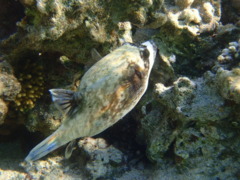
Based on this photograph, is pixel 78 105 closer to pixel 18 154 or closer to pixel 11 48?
pixel 11 48

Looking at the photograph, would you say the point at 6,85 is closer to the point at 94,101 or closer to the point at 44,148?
the point at 44,148

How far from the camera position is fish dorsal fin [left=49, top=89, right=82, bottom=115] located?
217 centimetres

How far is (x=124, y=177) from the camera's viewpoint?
13.1 ft

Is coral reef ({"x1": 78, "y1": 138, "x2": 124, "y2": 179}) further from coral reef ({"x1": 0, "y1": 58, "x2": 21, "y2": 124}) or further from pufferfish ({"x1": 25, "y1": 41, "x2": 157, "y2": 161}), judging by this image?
pufferfish ({"x1": 25, "y1": 41, "x2": 157, "y2": 161})

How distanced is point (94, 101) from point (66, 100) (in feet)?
1.10

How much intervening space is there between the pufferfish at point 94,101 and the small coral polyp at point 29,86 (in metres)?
1.47

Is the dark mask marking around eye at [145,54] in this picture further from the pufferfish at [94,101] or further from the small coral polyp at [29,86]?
the small coral polyp at [29,86]

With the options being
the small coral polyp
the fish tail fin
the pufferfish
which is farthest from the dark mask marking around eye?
the small coral polyp

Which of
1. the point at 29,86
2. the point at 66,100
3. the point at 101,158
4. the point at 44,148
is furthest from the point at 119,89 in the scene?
the point at 101,158

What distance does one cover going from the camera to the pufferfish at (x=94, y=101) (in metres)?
2.13

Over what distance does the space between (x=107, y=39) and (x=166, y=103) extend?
1.45m

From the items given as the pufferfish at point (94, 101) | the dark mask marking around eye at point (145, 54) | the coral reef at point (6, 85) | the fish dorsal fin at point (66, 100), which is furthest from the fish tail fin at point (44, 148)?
the dark mask marking around eye at point (145, 54)

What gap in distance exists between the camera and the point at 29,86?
334 cm

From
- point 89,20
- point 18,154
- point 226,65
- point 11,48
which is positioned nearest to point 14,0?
point 11,48
